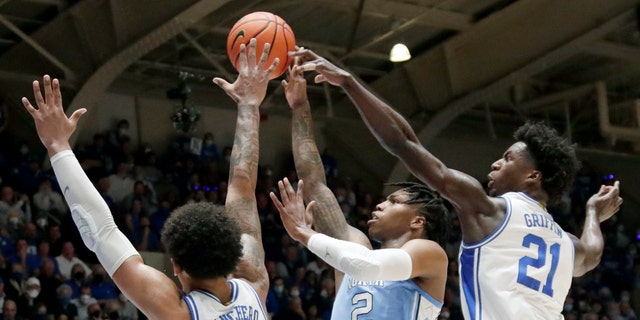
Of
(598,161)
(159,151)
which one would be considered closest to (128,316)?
(159,151)

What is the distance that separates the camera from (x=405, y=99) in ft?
60.1

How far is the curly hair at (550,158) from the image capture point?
453 cm

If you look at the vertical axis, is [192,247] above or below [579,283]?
above

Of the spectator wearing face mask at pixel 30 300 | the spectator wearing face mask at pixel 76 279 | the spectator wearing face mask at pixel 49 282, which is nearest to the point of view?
the spectator wearing face mask at pixel 30 300

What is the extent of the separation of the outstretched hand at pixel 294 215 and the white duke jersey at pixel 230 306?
2.45ft

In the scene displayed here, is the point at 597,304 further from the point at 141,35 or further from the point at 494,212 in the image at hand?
the point at 494,212

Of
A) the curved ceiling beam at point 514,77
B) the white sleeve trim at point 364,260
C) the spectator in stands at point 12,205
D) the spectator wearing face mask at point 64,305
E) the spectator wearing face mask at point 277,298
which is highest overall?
the curved ceiling beam at point 514,77

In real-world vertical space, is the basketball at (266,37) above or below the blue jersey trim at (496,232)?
above

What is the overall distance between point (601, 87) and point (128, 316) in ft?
33.5

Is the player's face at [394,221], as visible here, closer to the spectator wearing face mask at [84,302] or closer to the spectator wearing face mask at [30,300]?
the spectator wearing face mask at [30,300]

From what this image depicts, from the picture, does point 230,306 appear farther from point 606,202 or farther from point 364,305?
point 606,202

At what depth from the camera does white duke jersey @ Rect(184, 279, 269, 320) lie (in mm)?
3514

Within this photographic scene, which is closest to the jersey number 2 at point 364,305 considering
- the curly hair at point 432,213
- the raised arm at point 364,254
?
the raised arm at point 364,254

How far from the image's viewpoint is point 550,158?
178 inches
